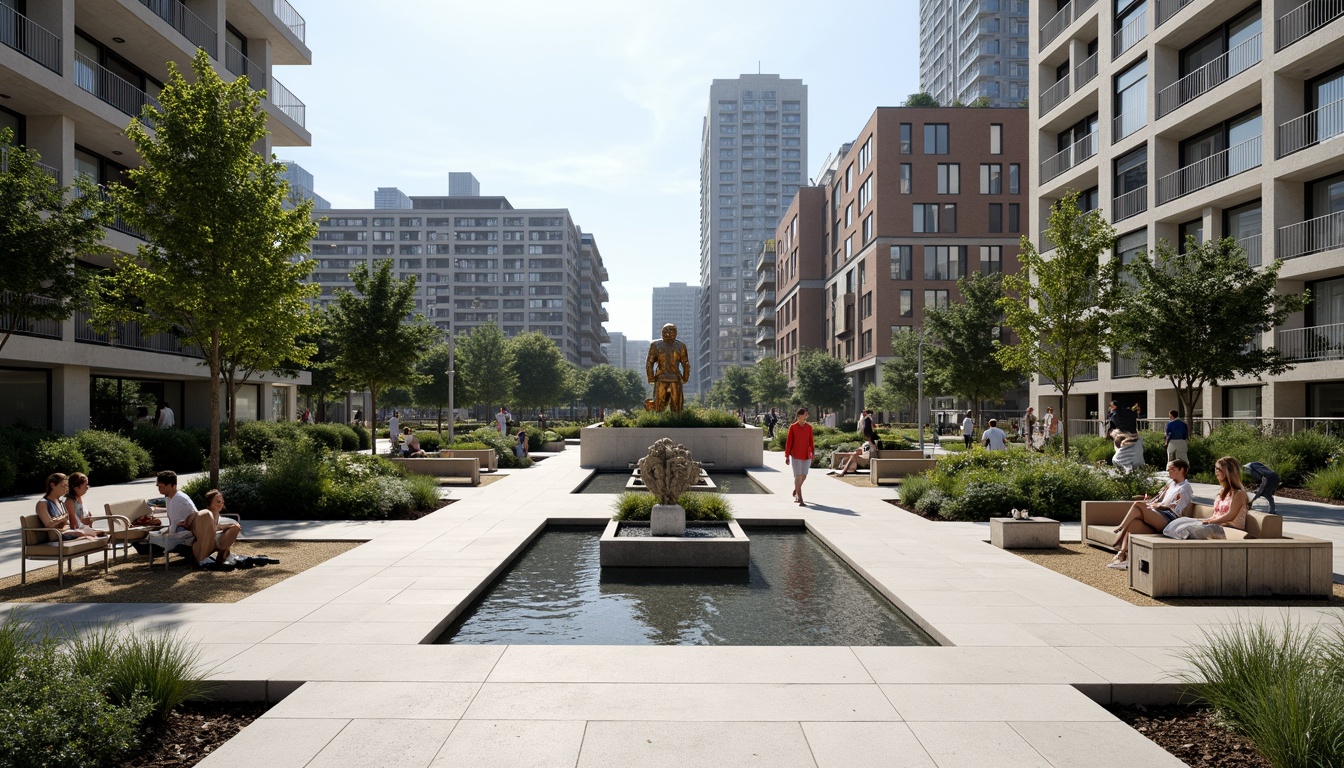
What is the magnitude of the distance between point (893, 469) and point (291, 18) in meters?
34.8

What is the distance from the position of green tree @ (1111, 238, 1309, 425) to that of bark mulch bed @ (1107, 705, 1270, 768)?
58.4 ft

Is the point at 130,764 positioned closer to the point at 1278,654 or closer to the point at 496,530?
the point at 1278,654

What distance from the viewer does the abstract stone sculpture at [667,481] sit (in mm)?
10484

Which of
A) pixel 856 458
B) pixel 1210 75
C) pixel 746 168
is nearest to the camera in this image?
pixel 856 458

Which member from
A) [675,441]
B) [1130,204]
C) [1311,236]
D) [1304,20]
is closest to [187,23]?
[675,441]

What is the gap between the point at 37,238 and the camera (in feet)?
54.8

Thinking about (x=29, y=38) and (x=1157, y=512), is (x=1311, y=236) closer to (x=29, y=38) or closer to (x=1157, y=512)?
(x=1157, y=512)

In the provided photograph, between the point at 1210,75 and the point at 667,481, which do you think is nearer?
the point at 667,481

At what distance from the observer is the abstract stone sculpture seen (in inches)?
413

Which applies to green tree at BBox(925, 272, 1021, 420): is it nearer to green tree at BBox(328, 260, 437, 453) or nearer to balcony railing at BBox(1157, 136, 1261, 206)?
balcony railing at BBox(1157, 136, 1261, 206)

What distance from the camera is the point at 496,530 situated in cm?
1192

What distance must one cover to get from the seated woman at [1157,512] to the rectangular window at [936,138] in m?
52.2

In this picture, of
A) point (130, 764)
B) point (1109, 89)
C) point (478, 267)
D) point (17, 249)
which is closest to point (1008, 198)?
point (1109, 89)

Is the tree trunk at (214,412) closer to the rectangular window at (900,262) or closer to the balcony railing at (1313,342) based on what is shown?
the balcony railing at (1313,342)
